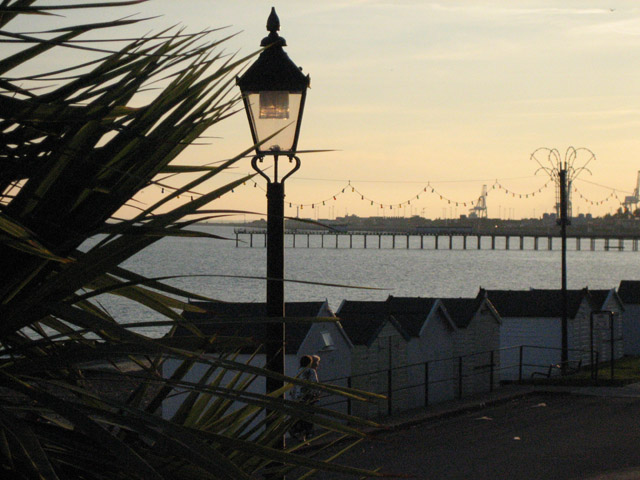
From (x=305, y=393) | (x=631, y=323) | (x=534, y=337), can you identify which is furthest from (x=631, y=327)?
(x=305, y=393)

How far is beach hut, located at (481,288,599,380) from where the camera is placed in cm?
3769

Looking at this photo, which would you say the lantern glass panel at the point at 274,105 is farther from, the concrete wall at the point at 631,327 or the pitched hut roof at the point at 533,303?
the concrete wall at the point at 631,327

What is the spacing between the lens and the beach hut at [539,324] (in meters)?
37.7

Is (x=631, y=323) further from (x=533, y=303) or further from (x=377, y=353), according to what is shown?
(x=377, y=353)

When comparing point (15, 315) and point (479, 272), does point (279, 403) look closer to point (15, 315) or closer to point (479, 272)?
point (15, 315)

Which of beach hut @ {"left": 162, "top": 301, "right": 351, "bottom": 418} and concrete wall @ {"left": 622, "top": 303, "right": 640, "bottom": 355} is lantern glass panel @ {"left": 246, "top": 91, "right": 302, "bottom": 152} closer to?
beach hut @ {"left": 162, "top": 301, "right": 351, "bottom": 418}

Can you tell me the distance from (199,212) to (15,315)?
404 millimetres

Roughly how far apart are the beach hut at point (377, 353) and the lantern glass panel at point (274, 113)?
20914 millimetres

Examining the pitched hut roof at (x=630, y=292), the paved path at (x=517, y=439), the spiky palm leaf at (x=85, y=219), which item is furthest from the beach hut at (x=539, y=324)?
the spiky palm leaf at (x=85, y=219)

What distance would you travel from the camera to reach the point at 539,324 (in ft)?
125

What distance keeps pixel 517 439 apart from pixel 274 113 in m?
13.7

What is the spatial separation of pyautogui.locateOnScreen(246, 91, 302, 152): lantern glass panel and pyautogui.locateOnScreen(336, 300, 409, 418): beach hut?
20.9m

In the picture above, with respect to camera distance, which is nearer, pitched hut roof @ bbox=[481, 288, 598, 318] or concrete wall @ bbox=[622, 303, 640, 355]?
pitched hut roof @ bbox=[481, 288, 598, 318]

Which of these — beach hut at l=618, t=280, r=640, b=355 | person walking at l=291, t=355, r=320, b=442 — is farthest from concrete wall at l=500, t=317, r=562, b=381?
person walking at l=291, t=355, r=320, b=442
